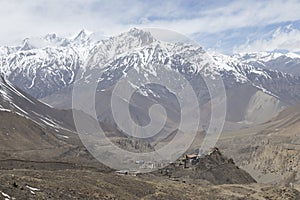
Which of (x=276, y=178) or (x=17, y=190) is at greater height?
(x=17, y=190)

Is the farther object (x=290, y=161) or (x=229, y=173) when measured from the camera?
(x=290, y=161)

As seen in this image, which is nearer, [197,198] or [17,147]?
[197,198]

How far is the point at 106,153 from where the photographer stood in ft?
536

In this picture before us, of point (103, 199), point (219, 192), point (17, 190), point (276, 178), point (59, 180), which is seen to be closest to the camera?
point (17, 190)

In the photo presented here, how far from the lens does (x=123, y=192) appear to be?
62.8 metres

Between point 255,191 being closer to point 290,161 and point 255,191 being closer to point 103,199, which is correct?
point 103,199

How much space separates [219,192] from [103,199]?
85.5ft

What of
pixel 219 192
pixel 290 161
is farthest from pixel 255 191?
pixel 290 161

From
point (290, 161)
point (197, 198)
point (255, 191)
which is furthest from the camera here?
point (290, 161)

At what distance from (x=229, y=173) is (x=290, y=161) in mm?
56404

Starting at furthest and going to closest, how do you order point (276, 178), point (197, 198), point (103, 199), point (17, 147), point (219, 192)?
point (17, 147) < point (276, 178) < point (219, 192) < point (197, 198) < point (103, 199)

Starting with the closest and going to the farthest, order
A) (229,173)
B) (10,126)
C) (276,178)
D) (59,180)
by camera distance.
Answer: (59,180)
(229,173)
(276,178)
(10,126)

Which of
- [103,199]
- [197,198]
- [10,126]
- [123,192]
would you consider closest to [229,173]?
[197,198]

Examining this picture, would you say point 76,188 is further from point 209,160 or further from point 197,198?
point 209,160
